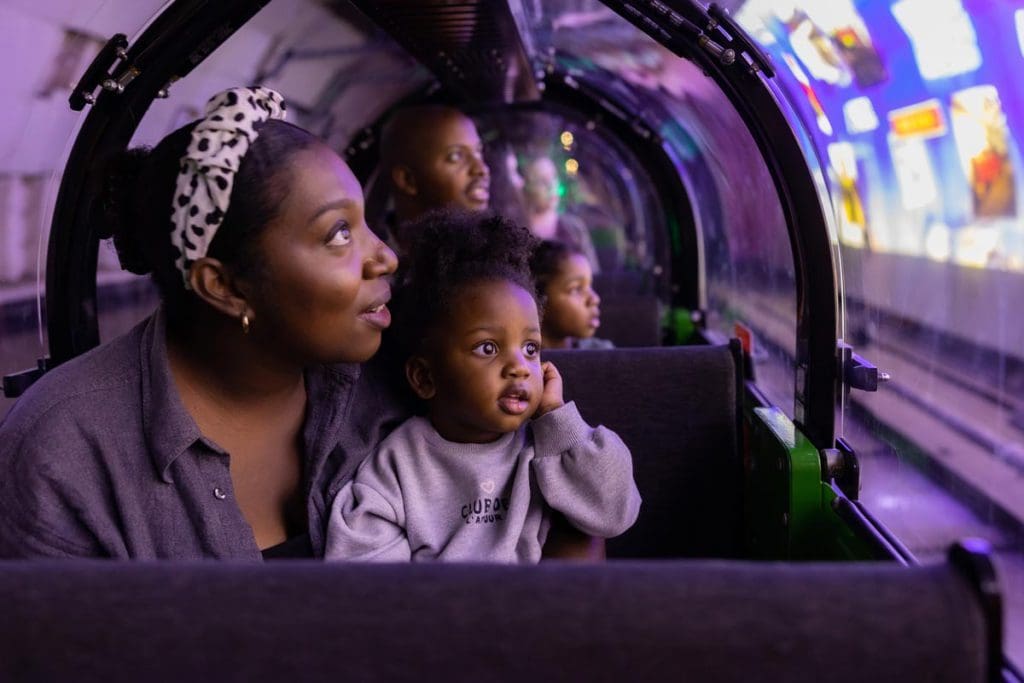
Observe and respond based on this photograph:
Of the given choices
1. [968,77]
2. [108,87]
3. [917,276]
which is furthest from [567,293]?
[108,87]

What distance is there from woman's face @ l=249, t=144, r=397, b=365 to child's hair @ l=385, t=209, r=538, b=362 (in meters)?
0.28

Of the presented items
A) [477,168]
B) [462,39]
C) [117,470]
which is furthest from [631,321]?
[117,470]

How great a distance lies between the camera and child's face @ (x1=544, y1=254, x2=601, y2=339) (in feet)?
13.4

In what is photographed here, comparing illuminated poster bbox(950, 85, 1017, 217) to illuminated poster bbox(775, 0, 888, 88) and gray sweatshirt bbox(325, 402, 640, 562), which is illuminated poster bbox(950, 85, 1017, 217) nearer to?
illuminated poster bbox(775, 0, 888, 88)

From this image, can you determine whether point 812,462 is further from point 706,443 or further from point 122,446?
point 122,446

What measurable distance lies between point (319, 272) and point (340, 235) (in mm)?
88

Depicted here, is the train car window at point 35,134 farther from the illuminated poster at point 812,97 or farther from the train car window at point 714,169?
the illuminated poster at point 812,97

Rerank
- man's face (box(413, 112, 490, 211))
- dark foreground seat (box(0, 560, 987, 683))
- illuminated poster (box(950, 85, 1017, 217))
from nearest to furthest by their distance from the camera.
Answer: dark foreground seat (box(0, 560, 987, 683)) → illuminated poster (box(950, 85, 1017, 217)) → man's face (box(413, 112, 490, 211))

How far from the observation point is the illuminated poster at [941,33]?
2.51 m

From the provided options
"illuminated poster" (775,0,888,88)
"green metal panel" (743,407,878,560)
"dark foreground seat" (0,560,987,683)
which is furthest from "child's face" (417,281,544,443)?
"illuminated poster" (775,0,888,88)

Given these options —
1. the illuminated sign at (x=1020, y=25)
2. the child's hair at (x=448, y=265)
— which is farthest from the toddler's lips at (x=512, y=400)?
the illuminated sign at (x=1020, y=25)

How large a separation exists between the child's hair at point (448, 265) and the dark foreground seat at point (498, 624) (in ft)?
3.98

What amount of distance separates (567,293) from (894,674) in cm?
324

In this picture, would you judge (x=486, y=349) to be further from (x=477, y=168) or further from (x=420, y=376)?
(x=477, y=168)
